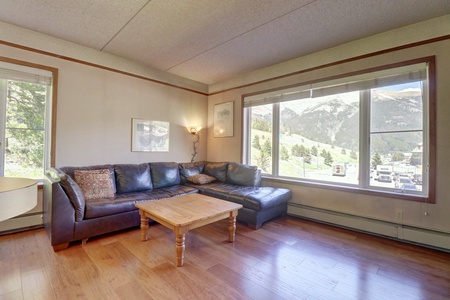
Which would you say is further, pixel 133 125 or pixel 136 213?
pixel 133 125

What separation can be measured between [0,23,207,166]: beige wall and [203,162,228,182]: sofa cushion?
737mm

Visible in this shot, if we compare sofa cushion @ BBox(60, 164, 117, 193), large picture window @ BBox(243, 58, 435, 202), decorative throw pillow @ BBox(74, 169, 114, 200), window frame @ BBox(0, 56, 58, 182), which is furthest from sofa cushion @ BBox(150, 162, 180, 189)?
large picture window @ BBox(243, 58, 435, 202)

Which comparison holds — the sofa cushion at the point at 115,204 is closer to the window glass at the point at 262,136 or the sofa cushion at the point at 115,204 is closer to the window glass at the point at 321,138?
the window glass at the point at 262,136

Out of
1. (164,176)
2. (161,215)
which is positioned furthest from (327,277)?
(164,176)

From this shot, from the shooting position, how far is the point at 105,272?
1.84 m

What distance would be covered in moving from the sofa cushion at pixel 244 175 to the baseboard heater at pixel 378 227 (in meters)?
0.74

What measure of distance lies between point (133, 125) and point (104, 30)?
4.92 ft

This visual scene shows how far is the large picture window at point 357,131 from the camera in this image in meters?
2.48

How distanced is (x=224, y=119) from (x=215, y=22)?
2256 mm

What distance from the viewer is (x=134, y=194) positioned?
10.1ft

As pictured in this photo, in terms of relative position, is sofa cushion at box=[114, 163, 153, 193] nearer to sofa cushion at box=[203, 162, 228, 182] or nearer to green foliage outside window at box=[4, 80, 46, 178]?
green foliage outside window at box=[4, 80, 46, 178]

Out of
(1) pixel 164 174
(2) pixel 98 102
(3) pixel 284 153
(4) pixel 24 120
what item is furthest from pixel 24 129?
(3) pixel 284 153

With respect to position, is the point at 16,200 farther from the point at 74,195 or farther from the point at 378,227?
the point at 378,227

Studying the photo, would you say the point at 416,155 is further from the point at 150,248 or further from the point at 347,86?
the point at 150,248
